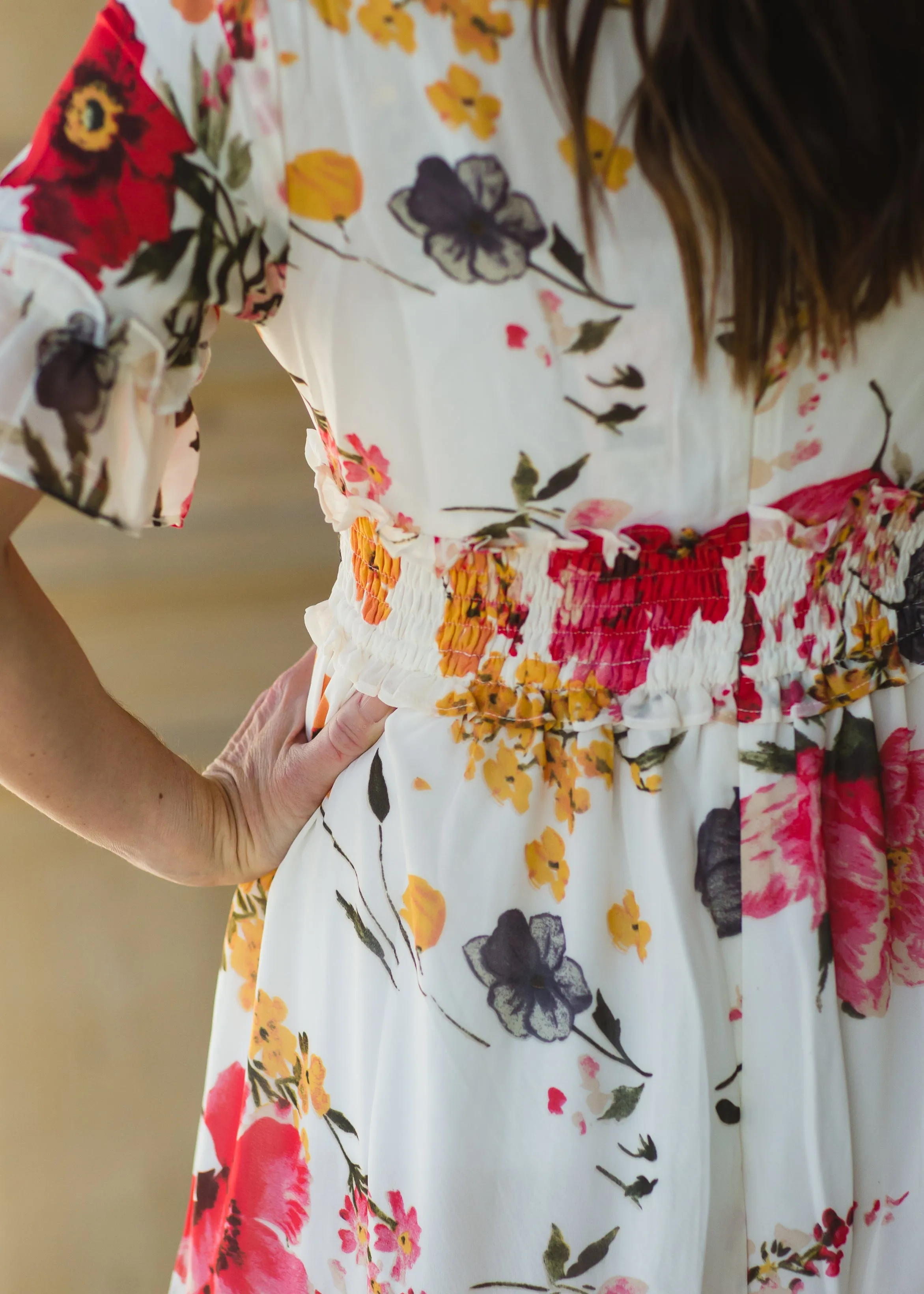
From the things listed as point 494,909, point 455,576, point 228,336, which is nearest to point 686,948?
point 494,909

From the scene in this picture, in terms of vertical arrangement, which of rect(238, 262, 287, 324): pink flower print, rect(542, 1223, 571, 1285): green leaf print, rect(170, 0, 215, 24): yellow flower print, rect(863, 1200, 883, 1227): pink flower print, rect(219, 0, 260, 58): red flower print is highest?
rect(170, 0, 215, 24): yellow flower print

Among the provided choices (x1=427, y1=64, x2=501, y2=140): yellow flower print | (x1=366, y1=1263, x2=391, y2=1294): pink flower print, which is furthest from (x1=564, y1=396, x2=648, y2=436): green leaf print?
(x1=366, y1=1263, x2=391, y2=1294): pink flower print

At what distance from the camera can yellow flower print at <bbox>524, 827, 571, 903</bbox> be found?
53 cm

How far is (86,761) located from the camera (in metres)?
0.61

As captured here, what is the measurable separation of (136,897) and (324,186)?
1.23 meters

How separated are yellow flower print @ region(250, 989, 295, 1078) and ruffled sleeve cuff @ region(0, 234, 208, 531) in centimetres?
33

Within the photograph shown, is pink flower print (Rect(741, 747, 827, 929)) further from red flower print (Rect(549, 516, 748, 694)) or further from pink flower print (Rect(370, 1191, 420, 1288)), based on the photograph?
pink flower print (Rect(370, 1191, 420, 1288))

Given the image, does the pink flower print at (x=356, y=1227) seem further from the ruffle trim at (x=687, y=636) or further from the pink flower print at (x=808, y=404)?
the pink flower print at (x=808, y=404)

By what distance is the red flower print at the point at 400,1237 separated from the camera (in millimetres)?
548

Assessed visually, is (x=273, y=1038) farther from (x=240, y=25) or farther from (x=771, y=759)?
(x=240, y=25)

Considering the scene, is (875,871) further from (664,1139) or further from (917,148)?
(917,148)

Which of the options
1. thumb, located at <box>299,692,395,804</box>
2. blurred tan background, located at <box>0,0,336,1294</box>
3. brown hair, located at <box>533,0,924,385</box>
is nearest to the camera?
brown hair, located at <box>533,0,924,385</box>

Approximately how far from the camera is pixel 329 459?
1.83 ft

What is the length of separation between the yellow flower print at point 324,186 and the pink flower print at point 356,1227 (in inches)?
20.3
